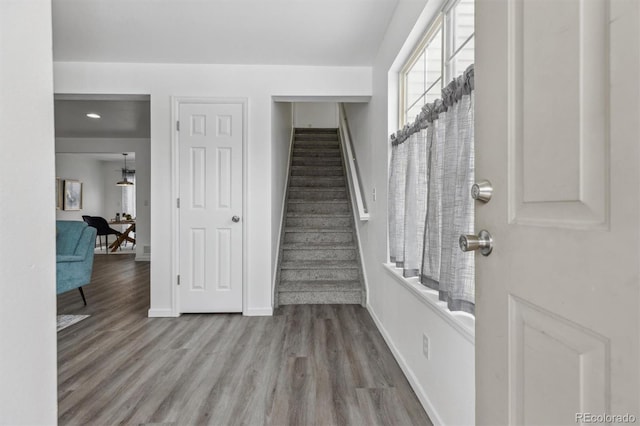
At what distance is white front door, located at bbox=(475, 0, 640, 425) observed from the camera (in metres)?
0.43

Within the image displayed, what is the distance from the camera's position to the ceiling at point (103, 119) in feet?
14.7

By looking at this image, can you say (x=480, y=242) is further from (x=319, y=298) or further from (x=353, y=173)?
(x=353, y=173)

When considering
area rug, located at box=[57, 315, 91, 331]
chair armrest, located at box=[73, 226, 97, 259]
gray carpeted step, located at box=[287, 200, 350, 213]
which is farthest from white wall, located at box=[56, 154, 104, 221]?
gray carpeted step, located at box=[287, 200, 350, 213]

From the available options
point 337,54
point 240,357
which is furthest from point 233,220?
point 337,54

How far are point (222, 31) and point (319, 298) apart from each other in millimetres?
2582

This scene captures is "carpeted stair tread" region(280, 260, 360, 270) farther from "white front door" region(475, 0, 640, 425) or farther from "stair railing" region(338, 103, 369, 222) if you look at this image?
"white front door" region(475, 0, 640, 425)

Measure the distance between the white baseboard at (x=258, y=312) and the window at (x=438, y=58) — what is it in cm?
207

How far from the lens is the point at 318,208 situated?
4.39m

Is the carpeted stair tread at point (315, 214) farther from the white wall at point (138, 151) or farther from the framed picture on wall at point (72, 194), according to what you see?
the framed picture on wall at point (72, 194)

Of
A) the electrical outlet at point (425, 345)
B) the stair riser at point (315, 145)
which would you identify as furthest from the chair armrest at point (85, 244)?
the electrical outlet at point (425, 345)

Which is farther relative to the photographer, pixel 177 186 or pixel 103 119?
pixel 103 119

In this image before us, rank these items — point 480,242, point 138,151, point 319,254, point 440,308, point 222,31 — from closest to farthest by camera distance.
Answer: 1. point 480,242
2. point 440,308
3. point 222,31
4. point 319,254
5. point 138,151

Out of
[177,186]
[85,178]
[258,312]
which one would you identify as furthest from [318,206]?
[85,178]

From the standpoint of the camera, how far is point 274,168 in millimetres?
3328
